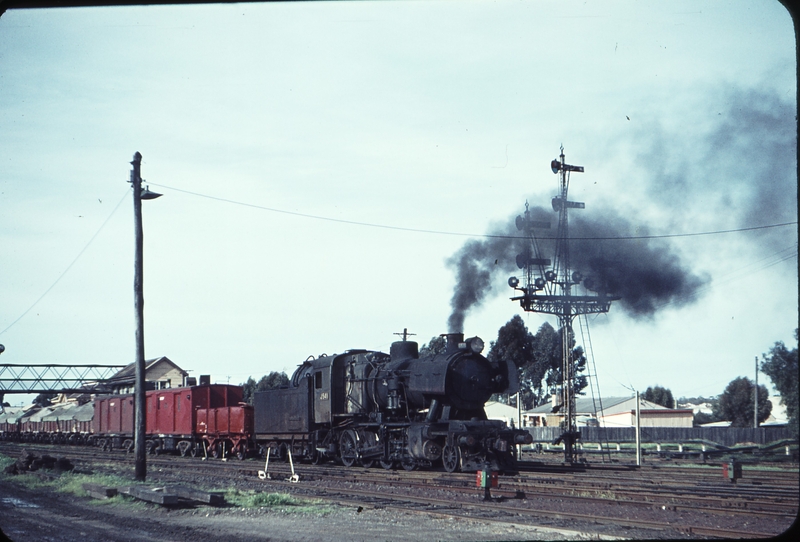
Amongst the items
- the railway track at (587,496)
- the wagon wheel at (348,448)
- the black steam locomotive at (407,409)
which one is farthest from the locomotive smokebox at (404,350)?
the railway track at (587,496)

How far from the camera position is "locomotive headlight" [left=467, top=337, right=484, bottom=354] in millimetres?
20609

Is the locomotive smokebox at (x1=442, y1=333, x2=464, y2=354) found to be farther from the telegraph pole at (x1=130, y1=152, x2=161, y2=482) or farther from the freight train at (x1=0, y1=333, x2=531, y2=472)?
the telegraph pole at (x1=130, y1=152, x2=161, y2=482)

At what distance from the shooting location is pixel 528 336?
249 ft

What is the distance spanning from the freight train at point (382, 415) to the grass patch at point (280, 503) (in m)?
5.36

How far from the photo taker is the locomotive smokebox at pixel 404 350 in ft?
73.1

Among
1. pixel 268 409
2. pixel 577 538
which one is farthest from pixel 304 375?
pixel 577 538

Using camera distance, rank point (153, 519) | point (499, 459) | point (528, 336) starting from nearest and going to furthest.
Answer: point (153, 519), point (499, 459), point (528, 336)

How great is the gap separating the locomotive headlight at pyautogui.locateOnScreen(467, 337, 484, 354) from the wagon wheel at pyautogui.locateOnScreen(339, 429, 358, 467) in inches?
215

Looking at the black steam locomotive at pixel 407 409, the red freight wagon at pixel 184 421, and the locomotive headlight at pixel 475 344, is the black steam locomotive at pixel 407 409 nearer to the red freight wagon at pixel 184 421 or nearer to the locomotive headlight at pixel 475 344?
the locomotive headlight at pixel 475 344

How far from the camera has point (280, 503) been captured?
47.0 feet

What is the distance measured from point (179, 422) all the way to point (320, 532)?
26.9 metres

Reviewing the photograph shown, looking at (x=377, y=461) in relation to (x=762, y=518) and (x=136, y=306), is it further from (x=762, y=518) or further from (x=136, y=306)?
(x=762, y=518)

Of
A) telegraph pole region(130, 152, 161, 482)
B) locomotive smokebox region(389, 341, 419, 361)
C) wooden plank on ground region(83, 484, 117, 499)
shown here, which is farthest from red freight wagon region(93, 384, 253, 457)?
wooden plank on ground region(83, 484, 117, 499)

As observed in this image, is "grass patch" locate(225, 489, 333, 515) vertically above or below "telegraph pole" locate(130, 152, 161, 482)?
below
